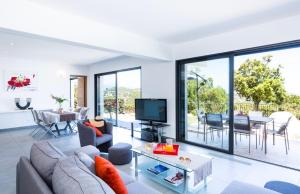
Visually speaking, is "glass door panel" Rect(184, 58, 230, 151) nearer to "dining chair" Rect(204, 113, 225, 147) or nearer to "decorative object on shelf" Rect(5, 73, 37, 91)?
"dining chair" Rect(204, 113, 225, 147)

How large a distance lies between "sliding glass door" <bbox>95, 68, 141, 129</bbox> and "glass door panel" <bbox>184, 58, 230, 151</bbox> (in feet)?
6.57

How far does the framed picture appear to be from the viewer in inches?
251

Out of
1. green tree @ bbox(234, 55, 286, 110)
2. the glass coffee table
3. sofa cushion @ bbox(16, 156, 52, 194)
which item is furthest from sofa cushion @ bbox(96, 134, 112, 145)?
green tree @ bbox(234, 55, 286, 110)

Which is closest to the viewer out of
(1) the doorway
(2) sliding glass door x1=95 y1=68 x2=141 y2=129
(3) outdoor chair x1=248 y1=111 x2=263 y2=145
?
(3) outdoor chair x1=248 y1=111 x2=263 y2=145

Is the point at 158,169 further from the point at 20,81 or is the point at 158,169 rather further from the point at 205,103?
the point at 20,81

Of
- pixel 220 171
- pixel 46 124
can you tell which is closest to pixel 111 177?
pixel 220 171

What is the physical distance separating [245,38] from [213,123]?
77.6 inches

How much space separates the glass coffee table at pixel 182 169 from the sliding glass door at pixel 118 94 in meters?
3.48

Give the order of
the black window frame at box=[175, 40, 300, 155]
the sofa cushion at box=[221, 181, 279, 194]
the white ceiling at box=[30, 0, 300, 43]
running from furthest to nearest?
the black window frame at box=[175, 40, 300, 155] → the white ceiling at box=[30, 0, 300, 43] → the sofa cushion at box=[221, 181, 279, 194]

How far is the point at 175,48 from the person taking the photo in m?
4.93

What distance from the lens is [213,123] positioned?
14.5 ft

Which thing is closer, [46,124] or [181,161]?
[181,161]

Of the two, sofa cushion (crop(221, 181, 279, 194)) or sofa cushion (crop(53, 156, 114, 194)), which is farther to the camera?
sofa cushion (crop(221, 181, 279, 194))

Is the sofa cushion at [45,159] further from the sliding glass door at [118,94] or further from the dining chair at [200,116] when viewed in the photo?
the sliding glass door at [118,94]
